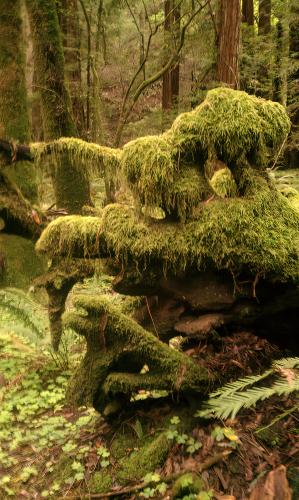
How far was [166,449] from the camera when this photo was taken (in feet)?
9.18

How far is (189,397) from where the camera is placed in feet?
9.45

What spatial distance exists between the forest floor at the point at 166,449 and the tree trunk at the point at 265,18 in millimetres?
13741

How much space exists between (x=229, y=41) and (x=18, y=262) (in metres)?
6.38

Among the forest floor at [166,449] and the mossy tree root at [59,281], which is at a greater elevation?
the mossy tree root at [59,281]

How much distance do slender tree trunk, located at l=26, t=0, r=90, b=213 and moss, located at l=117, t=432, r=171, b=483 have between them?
5.30 meters

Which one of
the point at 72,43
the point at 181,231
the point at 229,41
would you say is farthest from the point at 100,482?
the point at 72,43

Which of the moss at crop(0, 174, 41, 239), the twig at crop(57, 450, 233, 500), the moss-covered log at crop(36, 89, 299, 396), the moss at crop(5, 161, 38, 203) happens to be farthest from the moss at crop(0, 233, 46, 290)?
the twig at crop(57, 450, 233, 500)

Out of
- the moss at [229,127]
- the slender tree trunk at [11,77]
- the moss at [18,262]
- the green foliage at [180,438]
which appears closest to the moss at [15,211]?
the moss at [18,262]

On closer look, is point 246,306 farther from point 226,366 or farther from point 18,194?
point 18,194

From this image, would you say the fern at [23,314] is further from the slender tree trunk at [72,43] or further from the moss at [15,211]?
the slender tree trunk at [72,43]

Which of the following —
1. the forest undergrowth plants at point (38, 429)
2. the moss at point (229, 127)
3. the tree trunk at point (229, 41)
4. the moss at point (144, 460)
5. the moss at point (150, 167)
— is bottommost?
the forest undergrowth plants at point (38, 429)

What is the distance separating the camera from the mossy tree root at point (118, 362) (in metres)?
2.81

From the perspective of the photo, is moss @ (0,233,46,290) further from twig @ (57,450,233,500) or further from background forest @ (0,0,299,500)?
twig @ (57,450,233,500)

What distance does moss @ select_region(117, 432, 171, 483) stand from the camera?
274cm
